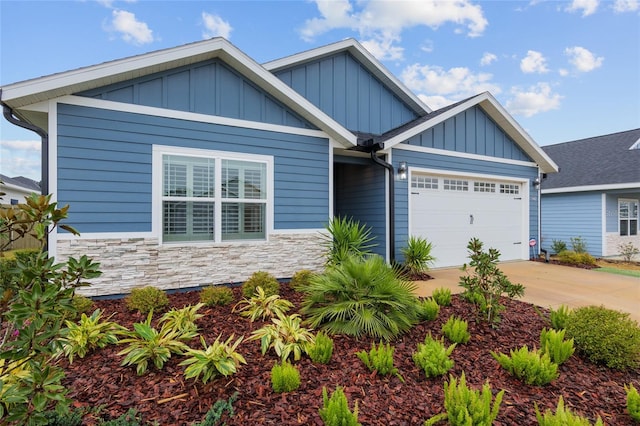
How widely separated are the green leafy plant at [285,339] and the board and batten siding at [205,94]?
400 cm

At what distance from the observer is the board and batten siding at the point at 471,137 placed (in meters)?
8.25

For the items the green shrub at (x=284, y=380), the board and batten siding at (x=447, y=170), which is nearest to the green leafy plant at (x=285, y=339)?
the green shrub at (x=284, y=380)

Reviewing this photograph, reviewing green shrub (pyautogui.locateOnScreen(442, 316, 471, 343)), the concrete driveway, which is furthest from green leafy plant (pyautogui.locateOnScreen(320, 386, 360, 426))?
the concrete driveway

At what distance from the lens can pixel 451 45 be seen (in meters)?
11.3

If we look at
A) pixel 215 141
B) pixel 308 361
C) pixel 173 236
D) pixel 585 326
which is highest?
pixel 215 141

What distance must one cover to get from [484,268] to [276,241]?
12.0 ft

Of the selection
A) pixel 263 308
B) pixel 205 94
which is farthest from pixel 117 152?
pixel 263 308

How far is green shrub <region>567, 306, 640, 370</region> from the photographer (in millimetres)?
3043

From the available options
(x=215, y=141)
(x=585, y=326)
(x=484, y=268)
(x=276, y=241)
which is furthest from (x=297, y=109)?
(x=585, y=326)

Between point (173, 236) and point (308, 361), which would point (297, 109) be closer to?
point (173, 236)

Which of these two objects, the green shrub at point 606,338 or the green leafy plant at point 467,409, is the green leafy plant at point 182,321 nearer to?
the green leafy plant at point 467,409

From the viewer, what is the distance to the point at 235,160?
5.88 metres

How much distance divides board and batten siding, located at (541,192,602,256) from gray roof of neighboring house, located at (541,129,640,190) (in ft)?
2.00

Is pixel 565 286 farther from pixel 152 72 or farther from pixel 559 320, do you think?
pixel 152 72
